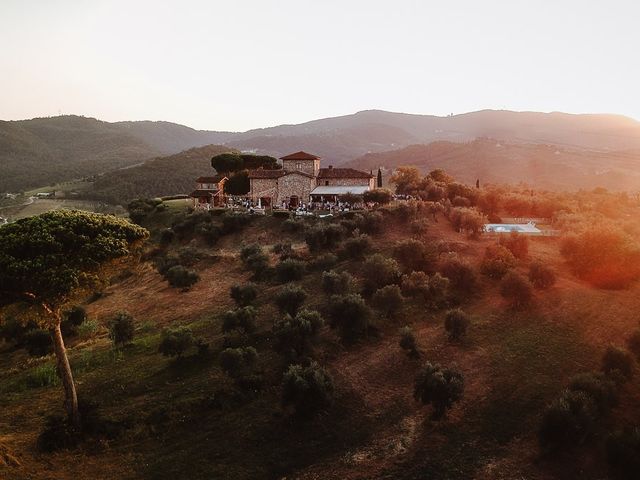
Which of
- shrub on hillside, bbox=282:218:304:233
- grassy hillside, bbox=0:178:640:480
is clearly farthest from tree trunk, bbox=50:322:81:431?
shrub on hillside, bbox=282:218:304:233

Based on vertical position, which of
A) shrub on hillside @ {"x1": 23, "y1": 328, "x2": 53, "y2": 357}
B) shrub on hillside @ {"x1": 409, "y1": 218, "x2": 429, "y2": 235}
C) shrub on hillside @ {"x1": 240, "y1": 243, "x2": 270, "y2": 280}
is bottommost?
shrub on hillside @ {"x1": 23, "y1": 328, "x2": 53, "y2": 357}

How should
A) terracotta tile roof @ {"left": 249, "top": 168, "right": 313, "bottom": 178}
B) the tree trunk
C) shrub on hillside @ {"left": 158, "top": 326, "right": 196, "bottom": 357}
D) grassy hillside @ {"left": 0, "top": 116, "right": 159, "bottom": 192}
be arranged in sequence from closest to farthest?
the tree trunk < shrub on hillside @ {"left": 158, "top": 326, "right": 196, "bottom": 357} < terracotta tile roof @ {"left": 249, "top": 168, "right": 313, "bottom": 178} < grassy hillside @ {"left": 0, "top": 116, "right": 159, "bottom": 192}

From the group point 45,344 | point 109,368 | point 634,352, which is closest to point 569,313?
point 634,352

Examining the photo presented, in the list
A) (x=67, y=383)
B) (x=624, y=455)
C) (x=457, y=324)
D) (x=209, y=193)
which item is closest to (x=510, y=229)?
(x=457, y=324)

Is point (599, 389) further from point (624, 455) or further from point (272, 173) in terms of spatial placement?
point (272, 173)

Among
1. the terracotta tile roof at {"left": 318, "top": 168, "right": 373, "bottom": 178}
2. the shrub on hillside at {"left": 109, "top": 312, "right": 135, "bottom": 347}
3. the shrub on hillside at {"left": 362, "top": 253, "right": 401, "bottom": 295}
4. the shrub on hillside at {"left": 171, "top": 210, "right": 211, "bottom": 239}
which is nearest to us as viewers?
the shrub on hillside at {"left": 109, "top": 312, "right": 135, "bottom": 347}

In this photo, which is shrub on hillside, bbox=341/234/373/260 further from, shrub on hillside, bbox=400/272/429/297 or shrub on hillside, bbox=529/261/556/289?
shrub on hillside, bbox=529/261/556/289

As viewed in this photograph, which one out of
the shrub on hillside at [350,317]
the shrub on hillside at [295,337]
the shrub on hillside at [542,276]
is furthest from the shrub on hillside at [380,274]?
the shrub on hillside at [542,276]

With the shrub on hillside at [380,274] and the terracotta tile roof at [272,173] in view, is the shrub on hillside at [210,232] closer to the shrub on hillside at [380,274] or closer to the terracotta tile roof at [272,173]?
the terracotta tile roof at [272,173]
